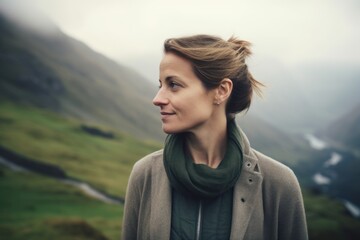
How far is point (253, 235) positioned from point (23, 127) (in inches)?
4025

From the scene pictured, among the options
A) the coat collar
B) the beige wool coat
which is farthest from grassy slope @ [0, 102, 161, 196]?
the coat collar

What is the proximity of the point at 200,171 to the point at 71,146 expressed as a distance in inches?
3841

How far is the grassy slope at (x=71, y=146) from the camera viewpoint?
8006cm

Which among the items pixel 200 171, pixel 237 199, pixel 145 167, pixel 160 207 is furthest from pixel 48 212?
pixel 237 199

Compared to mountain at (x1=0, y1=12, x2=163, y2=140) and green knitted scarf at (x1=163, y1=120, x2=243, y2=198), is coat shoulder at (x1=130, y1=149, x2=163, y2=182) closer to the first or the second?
green knitted scarf at (x1=163, y1=120, x2=243, y2=198)

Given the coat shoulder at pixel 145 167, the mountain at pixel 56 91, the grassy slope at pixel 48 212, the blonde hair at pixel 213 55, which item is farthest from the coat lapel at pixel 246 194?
the mountain at pixel 56 91

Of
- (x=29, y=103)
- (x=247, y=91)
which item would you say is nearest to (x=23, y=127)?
(x=29, y=103)

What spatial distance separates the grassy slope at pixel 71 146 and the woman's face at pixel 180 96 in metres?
69.1

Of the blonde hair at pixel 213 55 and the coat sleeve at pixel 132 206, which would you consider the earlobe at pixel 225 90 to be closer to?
the blonde hair at pixel 213 55

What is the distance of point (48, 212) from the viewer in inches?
1800

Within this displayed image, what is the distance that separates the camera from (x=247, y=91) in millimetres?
5180

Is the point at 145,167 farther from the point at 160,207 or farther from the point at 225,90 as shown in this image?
the point at 225,90

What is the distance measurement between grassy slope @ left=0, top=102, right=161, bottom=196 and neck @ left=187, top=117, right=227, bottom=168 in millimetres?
68734

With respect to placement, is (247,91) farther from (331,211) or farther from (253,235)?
(331,211)
